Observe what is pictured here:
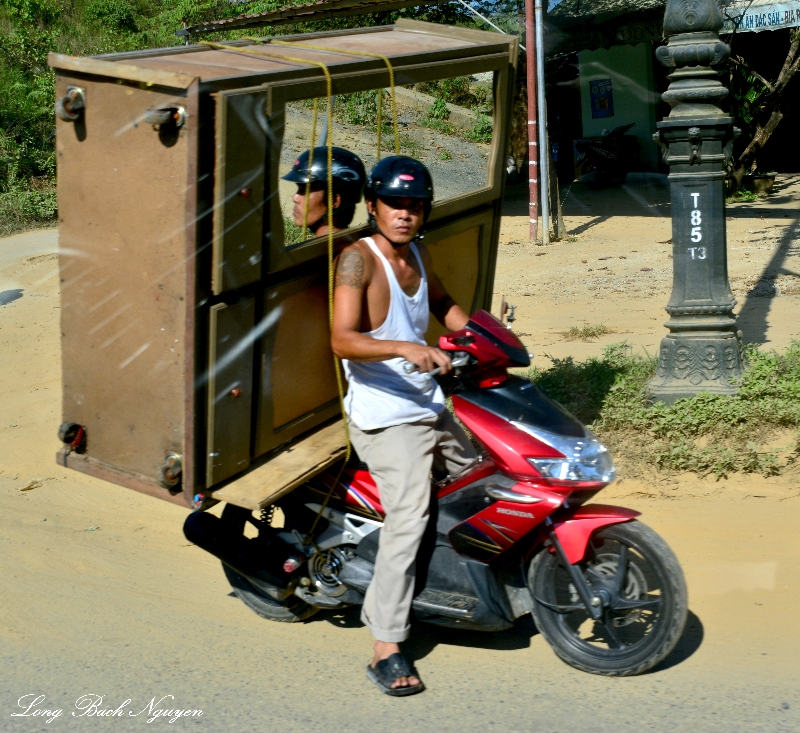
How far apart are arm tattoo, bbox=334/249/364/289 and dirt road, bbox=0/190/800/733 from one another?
1.38m

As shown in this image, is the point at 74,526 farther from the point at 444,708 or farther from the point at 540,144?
the point at 540,144

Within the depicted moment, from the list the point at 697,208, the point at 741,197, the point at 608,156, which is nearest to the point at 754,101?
the point at 741,197

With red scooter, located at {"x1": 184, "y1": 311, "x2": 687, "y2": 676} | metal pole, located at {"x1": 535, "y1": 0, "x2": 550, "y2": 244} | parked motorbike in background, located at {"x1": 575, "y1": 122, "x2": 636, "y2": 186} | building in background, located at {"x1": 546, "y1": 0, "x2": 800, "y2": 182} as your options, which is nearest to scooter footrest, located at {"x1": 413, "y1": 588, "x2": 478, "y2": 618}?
red scooter, located at {"x1": 184, "y1": 311, "x2": 687, "y2": 676}

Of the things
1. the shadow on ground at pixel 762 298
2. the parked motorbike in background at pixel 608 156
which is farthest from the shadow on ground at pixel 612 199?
the shadow on ground at pixel 762 298

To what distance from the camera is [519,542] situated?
3.22 metres

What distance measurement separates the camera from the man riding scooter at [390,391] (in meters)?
3.09

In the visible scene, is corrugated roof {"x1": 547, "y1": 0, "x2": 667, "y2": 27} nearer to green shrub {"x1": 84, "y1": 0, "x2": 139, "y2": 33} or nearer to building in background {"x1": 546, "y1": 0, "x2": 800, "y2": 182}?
building in background {"x1": 546, "y1": 0, "x2": 800, "y2": 182}

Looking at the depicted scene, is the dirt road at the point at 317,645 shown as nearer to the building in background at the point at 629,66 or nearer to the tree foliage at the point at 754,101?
the building in background at the point at 629,66

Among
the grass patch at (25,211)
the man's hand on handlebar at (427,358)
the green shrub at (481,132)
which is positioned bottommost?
the grass patch at (25,211)

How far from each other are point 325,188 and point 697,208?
2822mm

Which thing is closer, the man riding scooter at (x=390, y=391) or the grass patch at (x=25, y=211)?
the man riding scooter at (x=390, y=391)

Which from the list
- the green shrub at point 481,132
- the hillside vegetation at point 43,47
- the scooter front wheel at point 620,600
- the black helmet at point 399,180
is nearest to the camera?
the scooter front wheel at point 620,600

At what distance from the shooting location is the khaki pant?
311cm

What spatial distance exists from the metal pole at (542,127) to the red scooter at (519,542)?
8.78 metres
